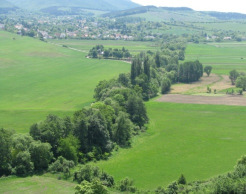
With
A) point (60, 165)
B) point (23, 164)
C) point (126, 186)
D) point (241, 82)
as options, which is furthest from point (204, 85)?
point (23, 164)

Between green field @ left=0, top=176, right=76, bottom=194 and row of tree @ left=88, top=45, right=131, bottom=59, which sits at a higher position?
row of tree @ left=88, top=45, right=131, bottom=59

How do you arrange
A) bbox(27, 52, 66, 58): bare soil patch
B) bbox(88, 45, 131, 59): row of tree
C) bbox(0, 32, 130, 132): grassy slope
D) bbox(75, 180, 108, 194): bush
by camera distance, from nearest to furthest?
bbox(75, 180, 108, 194): bush, bbox(0, 32, 130, 132): grassy slope, bbox(27, 52, 66, 58): bare soil patch, bbox(88, 45, 131, 59): row of tree

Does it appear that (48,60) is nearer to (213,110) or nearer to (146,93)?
(146,93)

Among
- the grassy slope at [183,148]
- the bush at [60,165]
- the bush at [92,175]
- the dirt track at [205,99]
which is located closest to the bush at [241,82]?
the dirt track at [205,99]

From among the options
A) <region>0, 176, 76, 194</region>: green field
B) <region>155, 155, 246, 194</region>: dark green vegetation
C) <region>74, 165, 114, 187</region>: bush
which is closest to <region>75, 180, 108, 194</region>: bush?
<region>0, 176, 76, 194</region>: green field

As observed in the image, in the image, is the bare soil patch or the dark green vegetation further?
the bare soil patch

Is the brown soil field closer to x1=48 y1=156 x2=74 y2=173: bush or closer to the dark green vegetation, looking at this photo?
x1=48 y1=156 x2=74 y2=173: bush

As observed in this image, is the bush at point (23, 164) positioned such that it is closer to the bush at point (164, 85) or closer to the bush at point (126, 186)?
the bush at point (126, 186)

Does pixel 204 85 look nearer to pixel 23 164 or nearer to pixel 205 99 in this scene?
pixel 205 99
